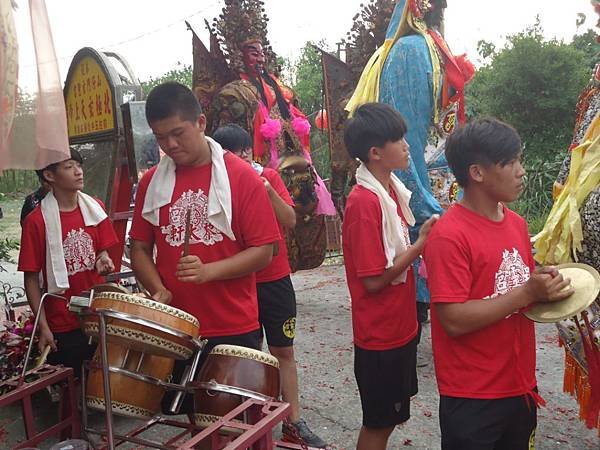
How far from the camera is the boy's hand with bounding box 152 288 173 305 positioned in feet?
7.48

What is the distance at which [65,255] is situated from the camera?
3.07 meters

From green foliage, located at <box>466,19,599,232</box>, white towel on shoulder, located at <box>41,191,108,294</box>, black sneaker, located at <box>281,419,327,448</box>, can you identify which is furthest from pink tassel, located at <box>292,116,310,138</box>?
green foliage, located at <box>466,19,599,232</box>

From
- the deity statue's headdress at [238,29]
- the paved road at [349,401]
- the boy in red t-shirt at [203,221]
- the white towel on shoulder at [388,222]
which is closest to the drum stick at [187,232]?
the boy in red t-shirt at [203,221]

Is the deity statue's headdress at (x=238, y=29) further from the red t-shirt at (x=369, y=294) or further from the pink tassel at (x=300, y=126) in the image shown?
the red t-shirt at (x=369, y=294)

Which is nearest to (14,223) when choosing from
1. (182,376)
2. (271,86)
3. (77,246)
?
(271,86)

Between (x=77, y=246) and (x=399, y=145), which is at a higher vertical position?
(x=399, y=145)

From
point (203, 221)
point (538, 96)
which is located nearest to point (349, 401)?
point (203, 221)

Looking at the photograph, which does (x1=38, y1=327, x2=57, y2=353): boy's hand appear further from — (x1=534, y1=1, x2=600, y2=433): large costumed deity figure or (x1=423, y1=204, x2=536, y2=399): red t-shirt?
(x1=534, y1=1, x2=600, y2=433): large costumed deity figure

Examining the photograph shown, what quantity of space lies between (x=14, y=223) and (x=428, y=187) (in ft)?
47.0

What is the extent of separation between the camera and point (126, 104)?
13.3ft

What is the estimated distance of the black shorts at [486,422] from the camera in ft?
6.29

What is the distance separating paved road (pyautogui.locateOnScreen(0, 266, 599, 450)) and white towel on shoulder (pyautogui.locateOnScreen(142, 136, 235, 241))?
1.53 metres

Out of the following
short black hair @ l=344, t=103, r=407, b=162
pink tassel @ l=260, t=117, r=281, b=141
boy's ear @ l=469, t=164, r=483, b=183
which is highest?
pink tassel @ l=260, t=117, r=281, b=141

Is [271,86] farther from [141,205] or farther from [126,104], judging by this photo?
[141,205]
